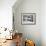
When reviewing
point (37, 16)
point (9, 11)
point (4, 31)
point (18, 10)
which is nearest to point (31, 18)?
point (37, 16)

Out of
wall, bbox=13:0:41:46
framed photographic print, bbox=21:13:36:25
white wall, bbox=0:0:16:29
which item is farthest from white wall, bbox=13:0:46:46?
white wall, bbox=0:0:16:29

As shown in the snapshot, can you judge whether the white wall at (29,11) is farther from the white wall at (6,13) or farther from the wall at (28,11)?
the white wall at (6,13)

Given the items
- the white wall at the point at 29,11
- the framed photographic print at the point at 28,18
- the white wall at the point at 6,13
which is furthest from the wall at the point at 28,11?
the white wall at the point at 6,13

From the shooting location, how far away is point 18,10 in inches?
236

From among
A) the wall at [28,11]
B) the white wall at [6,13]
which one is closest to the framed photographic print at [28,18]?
the wall at [28,11]

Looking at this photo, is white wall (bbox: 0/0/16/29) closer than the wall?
Yes

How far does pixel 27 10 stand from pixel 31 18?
0.45 m

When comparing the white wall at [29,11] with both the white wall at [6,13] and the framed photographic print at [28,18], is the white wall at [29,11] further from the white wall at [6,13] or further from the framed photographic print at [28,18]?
the white wall at [6,13]

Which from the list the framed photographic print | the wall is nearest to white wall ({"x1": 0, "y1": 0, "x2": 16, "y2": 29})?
the wall

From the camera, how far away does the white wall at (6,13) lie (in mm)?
4738

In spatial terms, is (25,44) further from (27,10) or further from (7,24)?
(27,10)

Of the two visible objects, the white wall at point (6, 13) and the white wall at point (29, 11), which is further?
the white wall at point (29, 11)

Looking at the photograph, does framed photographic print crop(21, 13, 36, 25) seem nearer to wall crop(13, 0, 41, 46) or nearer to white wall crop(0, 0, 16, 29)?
wall crop(13, 0, 41, 46)

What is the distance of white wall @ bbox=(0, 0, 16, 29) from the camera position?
4738 millimetres
